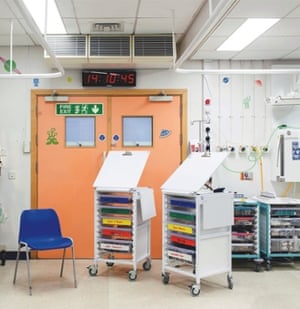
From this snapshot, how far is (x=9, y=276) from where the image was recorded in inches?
191

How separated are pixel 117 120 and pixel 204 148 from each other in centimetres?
131

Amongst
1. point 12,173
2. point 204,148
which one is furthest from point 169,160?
point 12,173

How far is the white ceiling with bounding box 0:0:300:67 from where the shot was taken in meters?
3.96

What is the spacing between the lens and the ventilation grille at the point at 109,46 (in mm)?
5109

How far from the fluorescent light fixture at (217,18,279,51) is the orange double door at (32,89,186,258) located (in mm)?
1062

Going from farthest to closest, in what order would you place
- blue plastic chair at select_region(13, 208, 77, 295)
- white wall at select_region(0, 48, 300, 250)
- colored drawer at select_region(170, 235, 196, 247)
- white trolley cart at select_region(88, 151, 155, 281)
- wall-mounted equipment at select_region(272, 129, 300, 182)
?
white wall at select_region(0, 48, 300, 250)
wall-mounted equipment at select_region(272, 129, 300, 182)
white trolley cart at select_region(88, 151, 155, 281)
blue plastic chair at select_region(13, 208, 77, 295)
colored drawer at select_region(170, 235, 196, 247)

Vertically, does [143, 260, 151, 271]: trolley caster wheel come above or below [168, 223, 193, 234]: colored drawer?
below

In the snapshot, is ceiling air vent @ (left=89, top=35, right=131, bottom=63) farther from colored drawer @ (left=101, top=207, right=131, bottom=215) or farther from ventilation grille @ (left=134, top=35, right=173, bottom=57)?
colored drawer @ (left=101, top=207, right=131, bottom=215)

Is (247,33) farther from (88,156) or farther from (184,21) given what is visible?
(88,156)

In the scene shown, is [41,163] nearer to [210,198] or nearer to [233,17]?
[210,198]

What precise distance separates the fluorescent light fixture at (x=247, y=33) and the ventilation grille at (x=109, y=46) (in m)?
Result: 1.24

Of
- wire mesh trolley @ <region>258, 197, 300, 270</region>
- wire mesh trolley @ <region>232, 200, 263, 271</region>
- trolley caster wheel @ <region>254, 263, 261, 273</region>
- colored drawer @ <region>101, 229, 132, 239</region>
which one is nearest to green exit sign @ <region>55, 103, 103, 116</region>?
colored drawer @ <region>101, 229, 132, 239</region>

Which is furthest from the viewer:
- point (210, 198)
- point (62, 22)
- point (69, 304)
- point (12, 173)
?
point (12, 173)

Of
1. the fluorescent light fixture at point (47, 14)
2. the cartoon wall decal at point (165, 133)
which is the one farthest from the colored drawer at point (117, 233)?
the fluorescent light fixture at point (47, 14)
